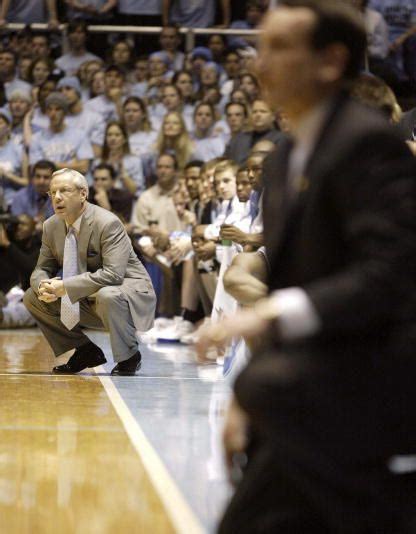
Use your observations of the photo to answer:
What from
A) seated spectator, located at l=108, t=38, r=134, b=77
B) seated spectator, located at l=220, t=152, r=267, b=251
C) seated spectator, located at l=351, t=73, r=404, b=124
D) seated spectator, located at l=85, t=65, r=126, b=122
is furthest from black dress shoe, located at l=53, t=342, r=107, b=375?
seated spectator, located at l=108, t=38, r=134, b=77

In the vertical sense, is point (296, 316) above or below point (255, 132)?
above

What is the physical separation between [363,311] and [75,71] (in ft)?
34.8

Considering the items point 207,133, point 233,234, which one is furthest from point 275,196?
point 207,133

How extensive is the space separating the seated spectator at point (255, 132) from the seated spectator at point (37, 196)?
1.68m

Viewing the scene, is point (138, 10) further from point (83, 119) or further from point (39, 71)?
point (83, 119)

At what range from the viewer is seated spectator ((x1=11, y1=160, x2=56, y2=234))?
9.83 meters

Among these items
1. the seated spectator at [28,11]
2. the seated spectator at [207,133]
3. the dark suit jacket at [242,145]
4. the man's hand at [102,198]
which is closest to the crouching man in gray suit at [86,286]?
the dark suit jacket at [242,145]

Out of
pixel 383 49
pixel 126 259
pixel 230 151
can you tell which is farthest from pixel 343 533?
pixel 383 49

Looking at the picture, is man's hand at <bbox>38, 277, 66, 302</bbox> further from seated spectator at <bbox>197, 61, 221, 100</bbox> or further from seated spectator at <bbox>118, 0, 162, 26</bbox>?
seated spectator at <bbox>118, 0, 162, 26</bbox>

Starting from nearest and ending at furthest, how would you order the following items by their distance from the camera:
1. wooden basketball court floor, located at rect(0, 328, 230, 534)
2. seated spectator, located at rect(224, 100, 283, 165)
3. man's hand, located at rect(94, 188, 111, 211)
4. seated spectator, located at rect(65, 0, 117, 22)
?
wooden basketball court floor, located at rect(0, 328, 230, 534) < seated spectator, located at rect(224, 100, 283, 165) < man's hand, located at rect(94, 188, 111, 211) < seated spectator, located at rect(65, 0, 117, 22)

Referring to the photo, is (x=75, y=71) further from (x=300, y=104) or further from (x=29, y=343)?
(x=300, y=104)

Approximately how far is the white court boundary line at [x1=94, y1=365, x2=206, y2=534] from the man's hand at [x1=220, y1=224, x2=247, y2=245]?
4.11ft

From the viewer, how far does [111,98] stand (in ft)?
37.0

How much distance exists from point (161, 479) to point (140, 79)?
8.62 metres
